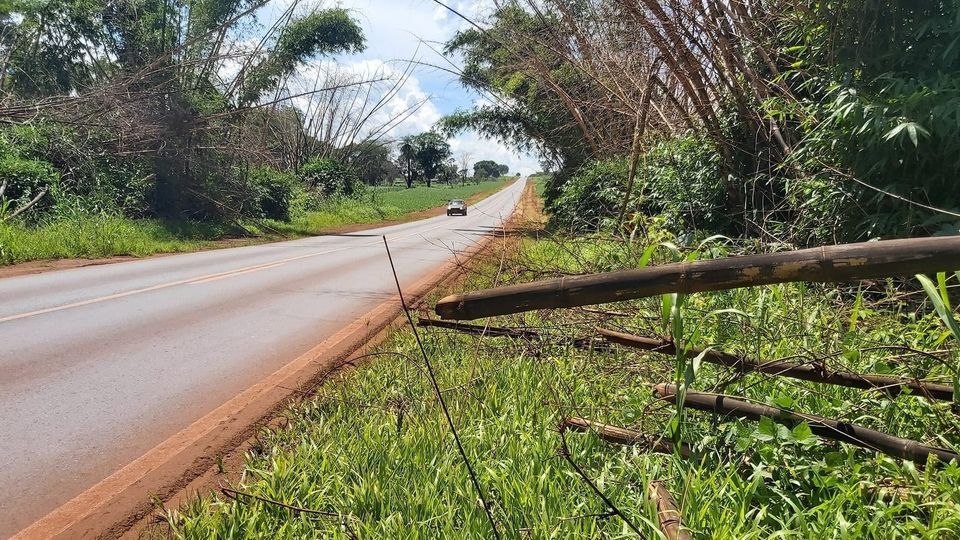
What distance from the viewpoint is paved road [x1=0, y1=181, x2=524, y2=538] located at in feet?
10.5

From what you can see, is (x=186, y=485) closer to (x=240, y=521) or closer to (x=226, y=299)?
(x=240, y=521)

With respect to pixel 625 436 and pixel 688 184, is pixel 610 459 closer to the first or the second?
pixel 625 436

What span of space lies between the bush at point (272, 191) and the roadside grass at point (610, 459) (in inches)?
761

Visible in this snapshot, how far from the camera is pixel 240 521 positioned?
2.42 meters

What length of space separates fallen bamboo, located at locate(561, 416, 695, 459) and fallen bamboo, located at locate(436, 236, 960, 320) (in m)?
1.29

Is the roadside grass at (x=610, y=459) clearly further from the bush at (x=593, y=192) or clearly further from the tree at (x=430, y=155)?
the tree at (x=430, y=155)

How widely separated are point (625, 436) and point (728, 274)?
61.0 inches

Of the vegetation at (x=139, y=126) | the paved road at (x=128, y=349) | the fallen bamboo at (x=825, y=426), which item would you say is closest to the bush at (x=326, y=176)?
the vegetation at (x=139, y=126)

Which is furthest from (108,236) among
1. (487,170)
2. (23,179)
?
(487,170)

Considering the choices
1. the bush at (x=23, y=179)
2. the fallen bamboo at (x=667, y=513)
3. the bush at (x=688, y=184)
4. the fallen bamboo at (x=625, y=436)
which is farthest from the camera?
the bush at (x=23, y=179)

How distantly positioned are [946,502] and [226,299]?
24.6ft

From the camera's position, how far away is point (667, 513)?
80.2 inches

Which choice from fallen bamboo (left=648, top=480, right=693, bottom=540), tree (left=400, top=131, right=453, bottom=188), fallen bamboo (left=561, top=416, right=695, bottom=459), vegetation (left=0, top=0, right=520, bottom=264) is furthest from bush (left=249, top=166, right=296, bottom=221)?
tree (left=400, top=131, right=453, bottom=188)

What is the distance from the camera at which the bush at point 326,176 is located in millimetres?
32000
